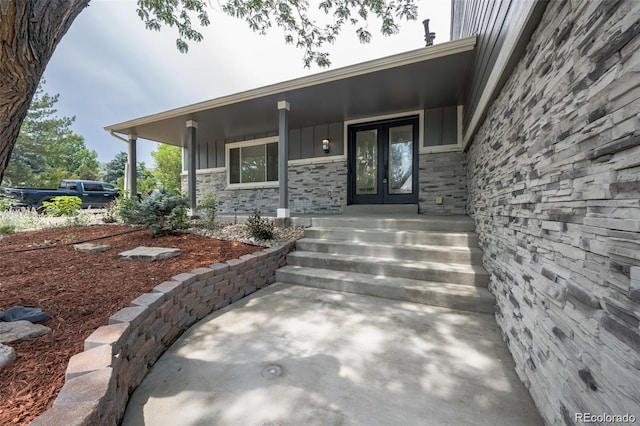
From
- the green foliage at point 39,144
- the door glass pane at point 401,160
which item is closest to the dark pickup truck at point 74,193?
the green foliage at point 39,144

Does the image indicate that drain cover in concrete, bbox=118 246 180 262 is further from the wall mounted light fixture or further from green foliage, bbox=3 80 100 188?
green foliage, bbox=3 80 100 188

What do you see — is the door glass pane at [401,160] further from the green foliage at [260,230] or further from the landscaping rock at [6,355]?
the landscaping rock at [6,355]

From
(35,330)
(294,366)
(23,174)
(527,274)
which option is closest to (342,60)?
(527,274)

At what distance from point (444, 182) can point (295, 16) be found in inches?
157

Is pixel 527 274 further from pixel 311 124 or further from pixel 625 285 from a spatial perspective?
pixel 311 124

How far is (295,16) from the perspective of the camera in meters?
4.21

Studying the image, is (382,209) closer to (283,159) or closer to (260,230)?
(283,159)

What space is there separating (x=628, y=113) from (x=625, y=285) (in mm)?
545

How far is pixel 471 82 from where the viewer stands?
3891 millimetres

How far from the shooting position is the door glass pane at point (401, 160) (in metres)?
5.75

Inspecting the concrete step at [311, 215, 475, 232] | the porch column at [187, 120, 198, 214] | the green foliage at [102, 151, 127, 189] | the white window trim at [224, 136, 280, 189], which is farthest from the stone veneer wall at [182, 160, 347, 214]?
the green foliage at [102, 151, 127, 189]

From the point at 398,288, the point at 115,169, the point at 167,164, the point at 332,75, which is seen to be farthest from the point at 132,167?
the point at 115,169

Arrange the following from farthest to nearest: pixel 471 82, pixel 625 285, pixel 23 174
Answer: pixel 23 174
pixel 471 82
pixel 625 285

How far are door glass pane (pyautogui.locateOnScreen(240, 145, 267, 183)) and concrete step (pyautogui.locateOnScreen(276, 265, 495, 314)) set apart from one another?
4567mm
